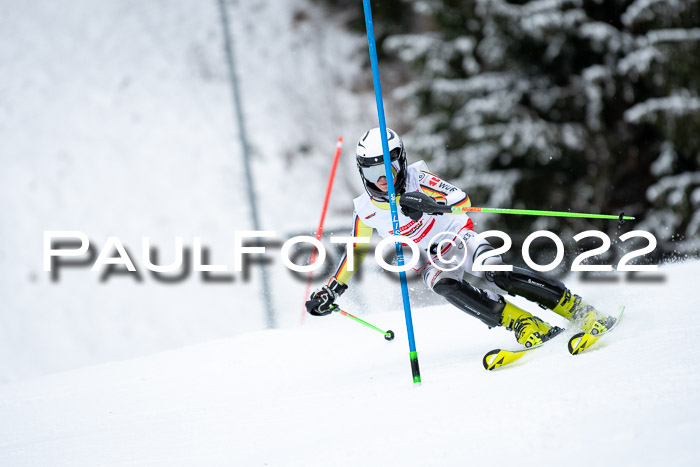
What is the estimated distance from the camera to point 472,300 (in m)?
3.85

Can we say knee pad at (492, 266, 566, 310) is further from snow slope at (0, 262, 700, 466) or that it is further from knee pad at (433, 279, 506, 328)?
snow slope at (0, 262, 700, 466)

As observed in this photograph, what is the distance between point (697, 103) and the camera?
388 inches

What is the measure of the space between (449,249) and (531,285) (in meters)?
0.55

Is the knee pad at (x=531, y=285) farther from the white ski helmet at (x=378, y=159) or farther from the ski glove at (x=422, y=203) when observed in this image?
the white ski helmet at (x=378, y=159)

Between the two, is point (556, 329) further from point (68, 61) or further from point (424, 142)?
point (68, 61)

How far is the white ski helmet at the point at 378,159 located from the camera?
3.80 metres

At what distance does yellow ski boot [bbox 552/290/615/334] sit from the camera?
3.65m

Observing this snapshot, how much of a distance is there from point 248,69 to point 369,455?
19110mm

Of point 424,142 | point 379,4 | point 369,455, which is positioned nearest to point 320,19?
point 379,4

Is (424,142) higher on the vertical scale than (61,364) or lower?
higher

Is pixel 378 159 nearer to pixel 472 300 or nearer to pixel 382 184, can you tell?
pixel 382 184

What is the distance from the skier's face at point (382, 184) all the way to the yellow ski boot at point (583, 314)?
1.20 m

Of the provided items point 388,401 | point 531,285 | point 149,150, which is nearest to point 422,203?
point 531,285

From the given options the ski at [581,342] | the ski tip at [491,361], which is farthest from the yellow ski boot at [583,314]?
the ski tip at [491,361]
